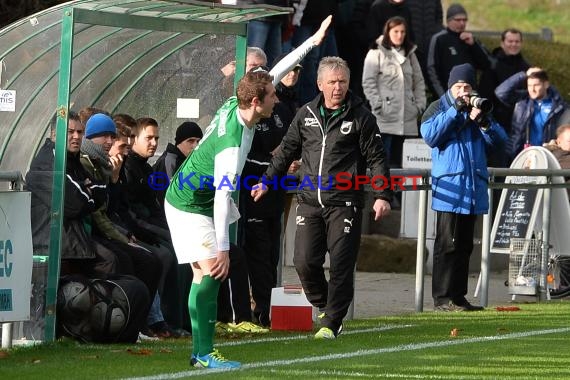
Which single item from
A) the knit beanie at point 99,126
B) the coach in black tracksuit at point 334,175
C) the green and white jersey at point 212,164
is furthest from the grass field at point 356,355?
the knit beanie at point 99,126

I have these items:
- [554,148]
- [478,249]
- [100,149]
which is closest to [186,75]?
[100,149]

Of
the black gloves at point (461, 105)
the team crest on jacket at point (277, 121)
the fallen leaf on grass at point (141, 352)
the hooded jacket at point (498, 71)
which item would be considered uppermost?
the hooded jacket at point (498, 71)

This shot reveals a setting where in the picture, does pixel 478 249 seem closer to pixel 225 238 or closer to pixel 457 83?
pixel 457 83

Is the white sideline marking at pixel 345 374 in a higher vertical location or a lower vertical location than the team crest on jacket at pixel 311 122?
lower

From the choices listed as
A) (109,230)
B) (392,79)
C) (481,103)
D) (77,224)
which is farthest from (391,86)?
(77,224)

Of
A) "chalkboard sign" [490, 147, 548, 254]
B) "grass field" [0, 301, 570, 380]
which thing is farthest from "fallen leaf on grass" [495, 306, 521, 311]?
"chalkboard sign" [490, 147, 548, 254]

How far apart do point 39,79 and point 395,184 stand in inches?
150

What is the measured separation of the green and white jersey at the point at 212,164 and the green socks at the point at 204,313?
1.62 ft

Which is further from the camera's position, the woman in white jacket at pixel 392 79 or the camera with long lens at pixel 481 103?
the woman in white jacket at pixel 392 79

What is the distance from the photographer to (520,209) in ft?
52.5

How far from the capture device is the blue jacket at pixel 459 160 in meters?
14.1

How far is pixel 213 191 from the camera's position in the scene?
9922 mm

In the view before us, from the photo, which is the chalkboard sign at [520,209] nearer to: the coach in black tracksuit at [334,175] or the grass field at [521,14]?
the coach in black tracksuit at [334,175]

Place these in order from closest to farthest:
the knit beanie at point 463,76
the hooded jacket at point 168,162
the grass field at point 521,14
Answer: the hooded jacket at point 168,162 → the knit beanie at point 463,76 → the grass field at point 521,14
